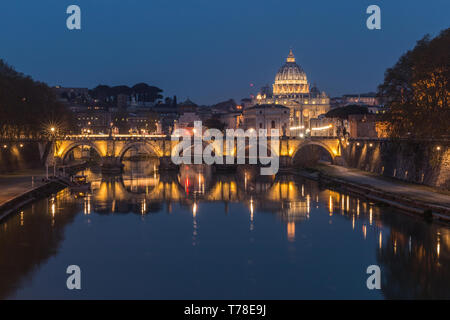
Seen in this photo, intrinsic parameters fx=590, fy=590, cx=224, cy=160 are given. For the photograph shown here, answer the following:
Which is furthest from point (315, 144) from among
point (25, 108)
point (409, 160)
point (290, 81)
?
point (290, 81)

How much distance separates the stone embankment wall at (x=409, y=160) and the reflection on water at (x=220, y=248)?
18.1 feet

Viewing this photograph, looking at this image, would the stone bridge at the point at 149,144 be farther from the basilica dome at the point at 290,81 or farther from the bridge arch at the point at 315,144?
the basilica dome at the point at 290,81

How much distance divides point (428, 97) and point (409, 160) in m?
6.28

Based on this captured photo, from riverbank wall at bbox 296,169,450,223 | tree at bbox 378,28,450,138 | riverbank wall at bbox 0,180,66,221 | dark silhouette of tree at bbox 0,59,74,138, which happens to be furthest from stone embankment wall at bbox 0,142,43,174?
tree at bbox 378,28,450,138

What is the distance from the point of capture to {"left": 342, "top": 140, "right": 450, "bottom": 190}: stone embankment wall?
40875 mm

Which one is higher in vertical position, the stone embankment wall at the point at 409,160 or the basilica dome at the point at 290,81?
the basilica dome at the point at 290,81

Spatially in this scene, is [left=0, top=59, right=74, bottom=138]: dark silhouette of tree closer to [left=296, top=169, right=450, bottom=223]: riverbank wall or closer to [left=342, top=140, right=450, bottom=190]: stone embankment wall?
[left=296, top=169, right=450, bottom=223]: riverbank wall

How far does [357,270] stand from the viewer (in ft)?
81.1

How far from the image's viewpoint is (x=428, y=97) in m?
42.4

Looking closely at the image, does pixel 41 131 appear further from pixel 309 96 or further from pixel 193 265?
pixel 309 96

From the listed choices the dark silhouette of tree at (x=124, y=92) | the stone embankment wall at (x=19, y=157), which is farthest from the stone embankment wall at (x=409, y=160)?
the dark silhouette of tree at (x=124, y=92)

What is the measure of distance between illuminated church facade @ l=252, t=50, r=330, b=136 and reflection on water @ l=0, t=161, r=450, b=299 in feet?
379

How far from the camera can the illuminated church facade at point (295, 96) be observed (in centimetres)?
15938
